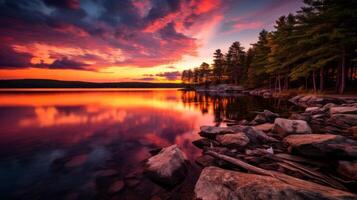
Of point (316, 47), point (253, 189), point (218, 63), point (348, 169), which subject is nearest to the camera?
point (253, 189)

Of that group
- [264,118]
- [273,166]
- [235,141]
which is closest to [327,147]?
[273,166]

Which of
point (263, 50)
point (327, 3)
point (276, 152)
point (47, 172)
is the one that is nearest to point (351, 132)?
point (276, 152)

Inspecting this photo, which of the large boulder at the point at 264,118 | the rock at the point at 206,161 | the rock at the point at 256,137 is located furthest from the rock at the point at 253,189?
the large boulder at the point at 264,118

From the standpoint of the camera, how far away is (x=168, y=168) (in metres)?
4.87

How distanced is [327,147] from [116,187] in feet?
22.2

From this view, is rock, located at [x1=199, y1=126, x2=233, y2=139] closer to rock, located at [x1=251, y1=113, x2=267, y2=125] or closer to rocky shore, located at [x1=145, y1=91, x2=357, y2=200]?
rocky shore, located at [x1=145, y1=91, x2=357, y2=200]

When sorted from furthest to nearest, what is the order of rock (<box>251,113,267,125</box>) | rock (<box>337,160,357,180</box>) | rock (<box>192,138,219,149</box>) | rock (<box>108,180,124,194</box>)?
rock (<box>251,113,267,125</box>)
rock (<box>192,138,219,149</box>)
rock (<box>108,180,124,194</box>)
rock (<box>337,160,357,180</box>)

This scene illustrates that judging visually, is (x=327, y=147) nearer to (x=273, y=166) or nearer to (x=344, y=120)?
(x=273, y=166)

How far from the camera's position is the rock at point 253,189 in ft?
8.30

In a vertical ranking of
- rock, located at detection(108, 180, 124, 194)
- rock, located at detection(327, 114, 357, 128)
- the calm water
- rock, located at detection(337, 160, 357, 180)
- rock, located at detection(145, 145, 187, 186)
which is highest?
rock, located at detection(327, 114, 357, 128)

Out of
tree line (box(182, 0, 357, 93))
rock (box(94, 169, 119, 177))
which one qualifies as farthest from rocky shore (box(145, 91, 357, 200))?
tree line (box(182, 0, 357, 93))

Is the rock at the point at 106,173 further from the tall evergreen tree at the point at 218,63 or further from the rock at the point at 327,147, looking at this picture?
the tall evergreen tree at the point at 218,63

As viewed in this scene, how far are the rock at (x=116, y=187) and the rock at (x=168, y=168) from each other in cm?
86

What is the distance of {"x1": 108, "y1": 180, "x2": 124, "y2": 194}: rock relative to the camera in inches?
174
